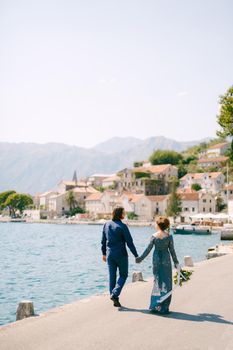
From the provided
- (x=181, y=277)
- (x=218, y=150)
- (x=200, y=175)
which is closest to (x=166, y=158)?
(x=218, y=150)

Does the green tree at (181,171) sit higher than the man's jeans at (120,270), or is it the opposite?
the green tree at (181,171)

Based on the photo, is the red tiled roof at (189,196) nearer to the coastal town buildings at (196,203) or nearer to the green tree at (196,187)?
the coastal town buildings at (196,203)

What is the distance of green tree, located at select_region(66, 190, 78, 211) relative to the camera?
181m

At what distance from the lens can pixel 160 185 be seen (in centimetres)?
16612

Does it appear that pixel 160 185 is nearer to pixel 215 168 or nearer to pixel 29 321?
pixel 215 168

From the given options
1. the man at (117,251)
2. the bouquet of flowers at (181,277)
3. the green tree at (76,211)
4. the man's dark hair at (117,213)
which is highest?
the green tree at (76,211)

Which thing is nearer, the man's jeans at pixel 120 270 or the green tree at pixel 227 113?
the man's jeans at pixel 120 270

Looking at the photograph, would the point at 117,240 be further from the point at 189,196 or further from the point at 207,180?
the point at 207,180

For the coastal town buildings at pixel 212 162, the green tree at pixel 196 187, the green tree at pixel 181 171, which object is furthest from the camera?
the green tree at pixel 181 171

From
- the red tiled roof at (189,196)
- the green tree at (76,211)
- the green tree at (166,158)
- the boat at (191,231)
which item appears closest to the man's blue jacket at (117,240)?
the boat at (191,231)

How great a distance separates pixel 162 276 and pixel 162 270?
0.13 meters

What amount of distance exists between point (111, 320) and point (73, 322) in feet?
2.46

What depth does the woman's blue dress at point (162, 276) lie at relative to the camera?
9906mm

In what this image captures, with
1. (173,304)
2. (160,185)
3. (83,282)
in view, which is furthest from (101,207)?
(173,304)
